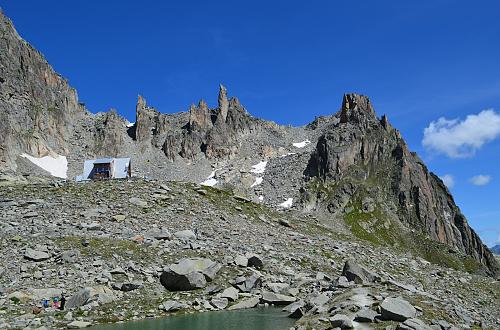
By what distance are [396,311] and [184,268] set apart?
21.3 m

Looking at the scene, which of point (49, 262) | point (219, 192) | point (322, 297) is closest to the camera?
point (322, 297)

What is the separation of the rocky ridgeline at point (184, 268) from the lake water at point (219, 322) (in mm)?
1299

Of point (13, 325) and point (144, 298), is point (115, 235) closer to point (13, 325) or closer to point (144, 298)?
point (144, 298)

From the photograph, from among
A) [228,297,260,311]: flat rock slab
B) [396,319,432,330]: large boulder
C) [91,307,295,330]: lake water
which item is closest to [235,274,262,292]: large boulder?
[228,297,260,311]: flat rock slab

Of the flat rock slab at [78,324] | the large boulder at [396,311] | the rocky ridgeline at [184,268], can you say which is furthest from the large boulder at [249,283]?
the large boulder at [396,311]

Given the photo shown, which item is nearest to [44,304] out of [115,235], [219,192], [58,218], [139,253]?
[139,253]

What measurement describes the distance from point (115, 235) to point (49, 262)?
9.65 m

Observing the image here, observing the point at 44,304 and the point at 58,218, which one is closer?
the point at 44,304

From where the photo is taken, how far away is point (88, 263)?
140 ft

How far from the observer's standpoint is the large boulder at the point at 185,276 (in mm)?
42156

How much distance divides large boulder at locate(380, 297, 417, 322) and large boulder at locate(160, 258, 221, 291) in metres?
19.1

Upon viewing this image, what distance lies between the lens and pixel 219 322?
3494cm

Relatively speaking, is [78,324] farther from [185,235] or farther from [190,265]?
[185,235]

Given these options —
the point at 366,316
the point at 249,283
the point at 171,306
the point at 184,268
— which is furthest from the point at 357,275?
the point at 171,306
